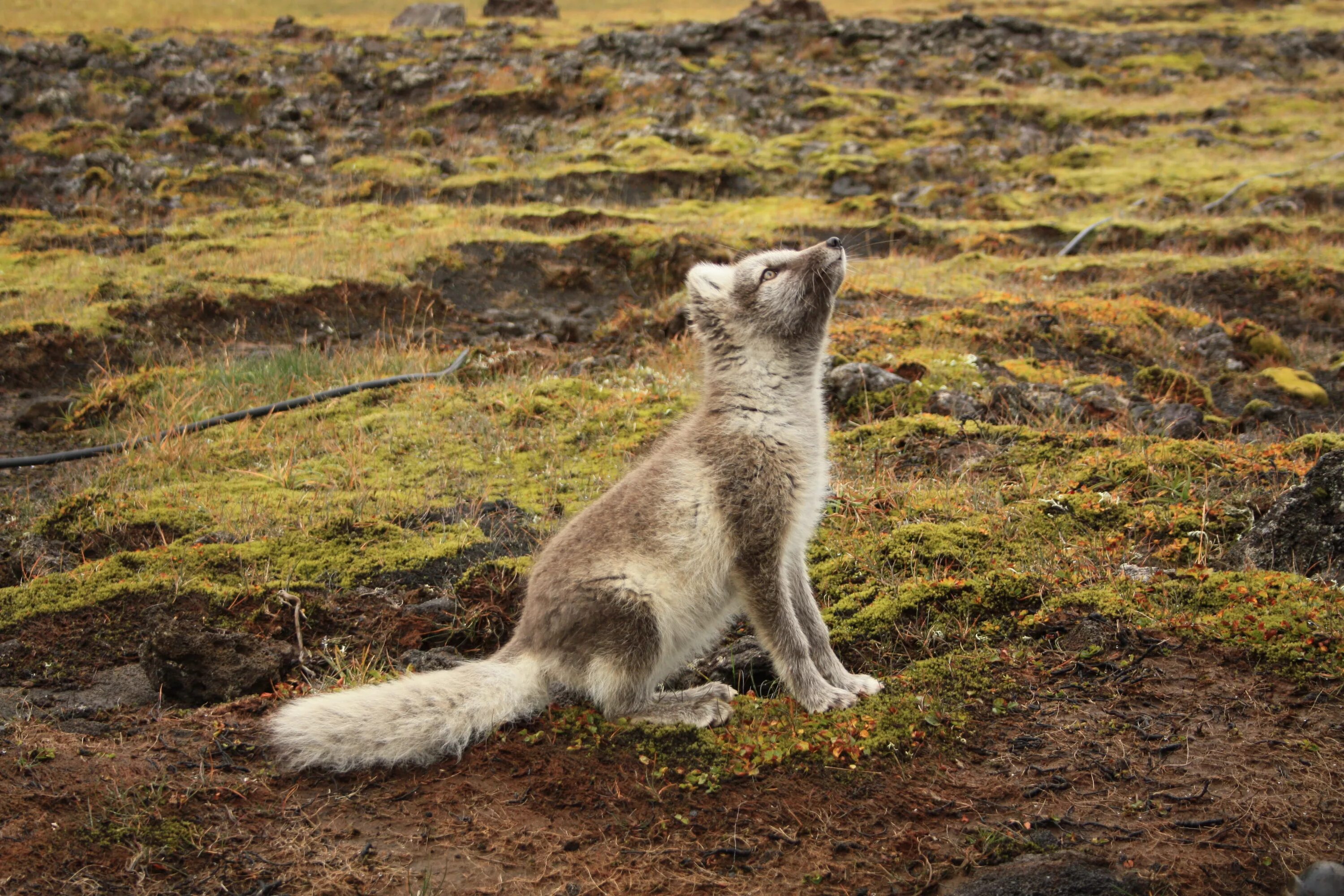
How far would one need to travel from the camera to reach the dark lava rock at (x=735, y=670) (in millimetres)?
6297

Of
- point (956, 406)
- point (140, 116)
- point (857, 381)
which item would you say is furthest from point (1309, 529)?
point (140, 116)

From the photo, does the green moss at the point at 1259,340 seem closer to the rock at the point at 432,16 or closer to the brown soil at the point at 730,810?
the brown soil at the point at 730,810

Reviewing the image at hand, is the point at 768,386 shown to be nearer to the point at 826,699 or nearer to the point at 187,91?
the point at 826,699

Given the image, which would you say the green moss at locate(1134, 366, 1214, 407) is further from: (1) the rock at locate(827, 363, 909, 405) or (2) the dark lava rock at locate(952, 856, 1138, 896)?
(2) the dark lava rock at locate(952, 856, 1138, 896)

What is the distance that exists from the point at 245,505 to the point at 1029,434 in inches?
286

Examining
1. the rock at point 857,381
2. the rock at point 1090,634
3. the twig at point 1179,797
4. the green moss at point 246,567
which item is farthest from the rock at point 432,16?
the twig at point 1179,797

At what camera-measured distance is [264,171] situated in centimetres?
2580

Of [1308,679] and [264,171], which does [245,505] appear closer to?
[1308,679]

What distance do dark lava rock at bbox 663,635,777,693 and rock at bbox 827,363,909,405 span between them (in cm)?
451

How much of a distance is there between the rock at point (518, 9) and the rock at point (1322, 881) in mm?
56480

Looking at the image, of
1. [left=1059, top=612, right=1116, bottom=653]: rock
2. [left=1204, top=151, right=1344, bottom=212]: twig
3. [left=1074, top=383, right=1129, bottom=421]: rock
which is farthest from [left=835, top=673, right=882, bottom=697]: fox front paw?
[left=1204, top=151, right=1344, bottom=212]: twig

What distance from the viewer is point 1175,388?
35.7 ft

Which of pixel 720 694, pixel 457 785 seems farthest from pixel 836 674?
pixel 457 785

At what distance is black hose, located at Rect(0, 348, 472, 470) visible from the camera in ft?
31.8
